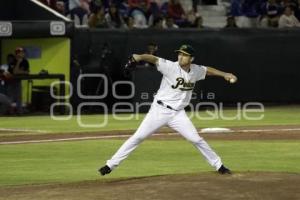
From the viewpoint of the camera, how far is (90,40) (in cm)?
2486

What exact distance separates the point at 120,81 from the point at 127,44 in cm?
110

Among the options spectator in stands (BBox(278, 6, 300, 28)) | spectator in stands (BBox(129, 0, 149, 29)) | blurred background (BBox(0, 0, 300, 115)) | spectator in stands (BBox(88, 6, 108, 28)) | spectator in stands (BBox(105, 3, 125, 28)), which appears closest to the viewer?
blurred background (BBox(0, 0, 300, 115))

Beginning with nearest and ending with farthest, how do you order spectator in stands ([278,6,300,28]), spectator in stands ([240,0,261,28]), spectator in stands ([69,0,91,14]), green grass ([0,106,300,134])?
green grass ([0,106,300,134]) → spectator in stands ([69,0,91,14]) → spectator in stands ([278,6,300,28]) → spectator in stands ([240,0,261,28])

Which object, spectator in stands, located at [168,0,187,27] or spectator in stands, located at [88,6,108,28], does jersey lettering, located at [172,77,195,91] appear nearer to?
spectator in stands, located at [88,6,108,28]

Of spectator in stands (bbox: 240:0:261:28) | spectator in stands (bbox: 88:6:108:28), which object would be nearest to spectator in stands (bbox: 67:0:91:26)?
spectator in stands (bbox: 88:6:108:28)

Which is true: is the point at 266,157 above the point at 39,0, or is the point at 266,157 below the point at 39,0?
below

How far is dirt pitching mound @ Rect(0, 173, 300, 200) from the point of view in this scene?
34.3ft

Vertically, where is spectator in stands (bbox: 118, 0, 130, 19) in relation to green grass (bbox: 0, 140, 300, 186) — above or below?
above

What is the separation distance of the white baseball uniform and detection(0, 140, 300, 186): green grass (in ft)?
3.76

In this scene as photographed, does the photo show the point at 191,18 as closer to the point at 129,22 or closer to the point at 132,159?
the point at 129,22

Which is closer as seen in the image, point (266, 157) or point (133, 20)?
point (266, 157)

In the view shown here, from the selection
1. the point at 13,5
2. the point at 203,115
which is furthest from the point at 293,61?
the point at 13,5

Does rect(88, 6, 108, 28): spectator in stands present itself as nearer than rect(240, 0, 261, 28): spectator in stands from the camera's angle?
Yes

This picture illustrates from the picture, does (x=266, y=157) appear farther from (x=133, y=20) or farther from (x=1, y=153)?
(x=133, y=20)
